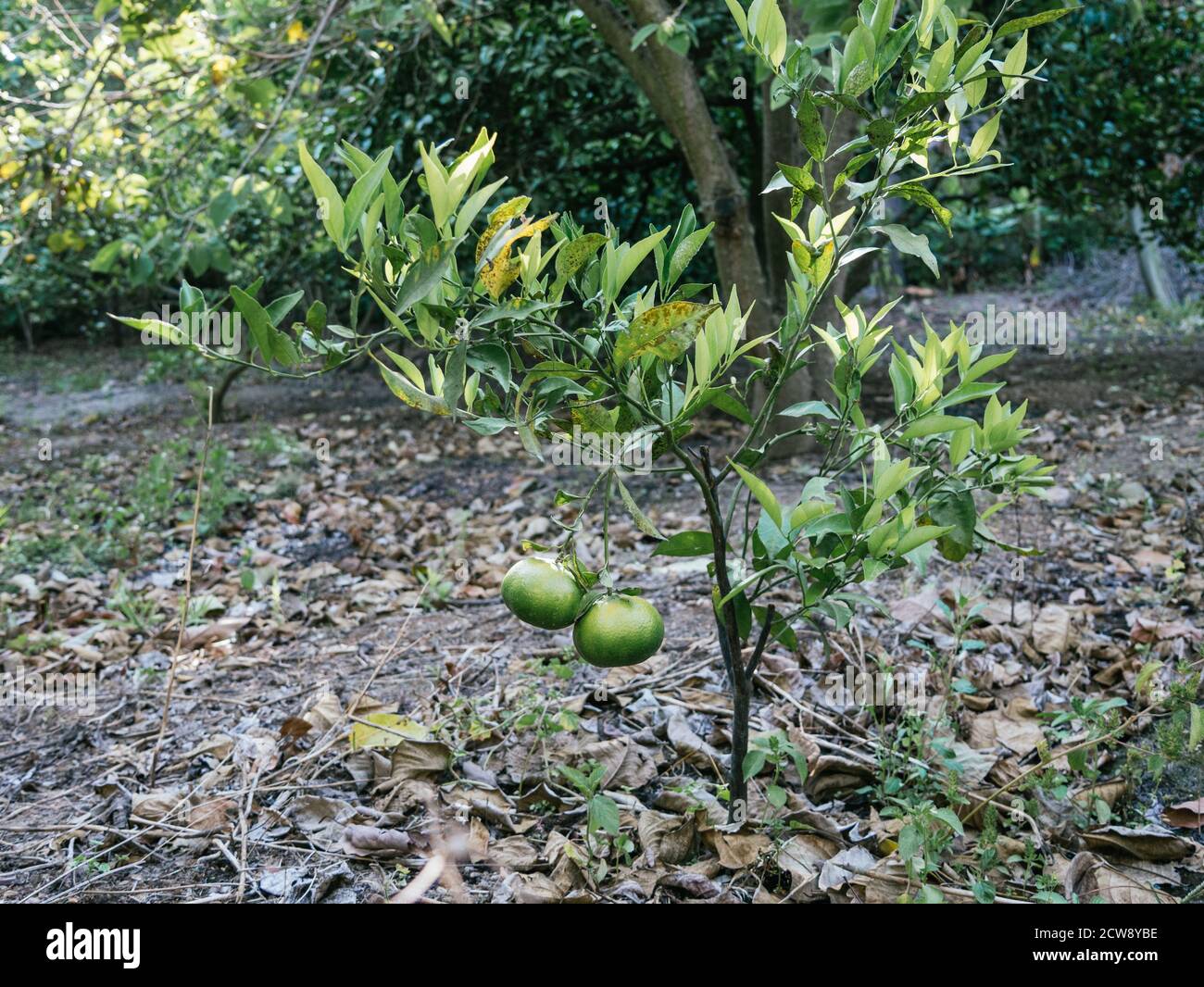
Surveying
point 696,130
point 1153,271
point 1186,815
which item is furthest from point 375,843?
point 1153,271

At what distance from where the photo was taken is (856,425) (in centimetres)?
156

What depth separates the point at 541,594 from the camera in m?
1.34

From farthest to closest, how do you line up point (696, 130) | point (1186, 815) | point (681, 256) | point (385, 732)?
point (696, 130)
point (385, 732)
point (1186, 815)
point (681, 256)

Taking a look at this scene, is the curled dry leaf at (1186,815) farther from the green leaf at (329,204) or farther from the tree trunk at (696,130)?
the tree trunk at (696,130)

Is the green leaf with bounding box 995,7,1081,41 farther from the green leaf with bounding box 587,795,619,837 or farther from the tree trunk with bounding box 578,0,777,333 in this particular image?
the tree trunk with bounding box 578,0,777,333

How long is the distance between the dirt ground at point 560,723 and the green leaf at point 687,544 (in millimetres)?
400

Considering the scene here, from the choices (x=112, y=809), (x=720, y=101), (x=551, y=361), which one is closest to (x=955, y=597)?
(x=551, y=361)

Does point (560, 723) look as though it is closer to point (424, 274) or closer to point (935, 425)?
point (935, 425)

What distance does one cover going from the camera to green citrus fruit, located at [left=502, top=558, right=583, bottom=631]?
1.34 m

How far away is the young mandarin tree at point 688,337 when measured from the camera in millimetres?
1206

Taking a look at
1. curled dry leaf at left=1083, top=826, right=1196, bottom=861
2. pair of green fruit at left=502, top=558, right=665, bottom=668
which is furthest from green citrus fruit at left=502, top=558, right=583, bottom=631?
curled dry leaf at left=1083, top=826, right=1196, bottom=861

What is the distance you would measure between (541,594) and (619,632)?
0.38 ft

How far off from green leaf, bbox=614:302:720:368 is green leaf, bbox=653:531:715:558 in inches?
12.9
